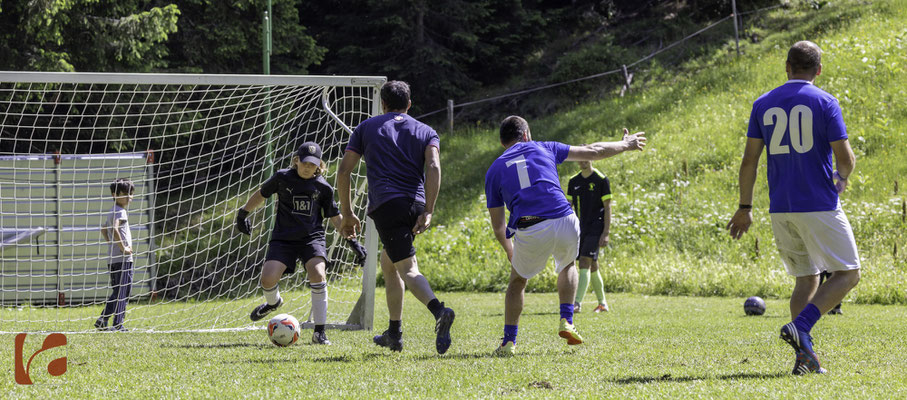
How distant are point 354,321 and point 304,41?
14.8 metres

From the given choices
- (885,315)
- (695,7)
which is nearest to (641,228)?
(885,315)

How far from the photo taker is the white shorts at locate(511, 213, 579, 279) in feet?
18.8

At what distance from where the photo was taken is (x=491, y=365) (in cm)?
532

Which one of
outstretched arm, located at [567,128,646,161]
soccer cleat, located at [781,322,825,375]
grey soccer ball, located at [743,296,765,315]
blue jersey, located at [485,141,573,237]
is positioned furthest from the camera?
grey soccer ball, located at [743,296,765,315]

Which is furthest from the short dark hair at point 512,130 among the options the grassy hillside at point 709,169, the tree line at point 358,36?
the tree line at point 358,36

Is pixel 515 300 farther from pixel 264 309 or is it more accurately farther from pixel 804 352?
pixel 264 309

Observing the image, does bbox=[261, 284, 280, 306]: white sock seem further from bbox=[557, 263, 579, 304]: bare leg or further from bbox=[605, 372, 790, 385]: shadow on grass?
bbox=[605, 372, 790, 385]: shadow on grass

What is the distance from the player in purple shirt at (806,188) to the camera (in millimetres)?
4773

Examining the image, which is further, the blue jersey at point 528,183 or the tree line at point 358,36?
the tree line at point 358,36

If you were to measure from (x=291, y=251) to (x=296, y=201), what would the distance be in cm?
41

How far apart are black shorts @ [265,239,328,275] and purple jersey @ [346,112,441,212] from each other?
1157mm

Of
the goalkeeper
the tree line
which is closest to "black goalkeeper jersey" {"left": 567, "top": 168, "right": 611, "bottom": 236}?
the goalkeeper

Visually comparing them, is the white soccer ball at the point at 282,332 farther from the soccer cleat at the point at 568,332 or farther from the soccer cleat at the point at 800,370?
the soccer cleat at the point at 800,370

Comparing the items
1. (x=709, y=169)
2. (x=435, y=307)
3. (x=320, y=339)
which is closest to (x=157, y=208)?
(x=320, y=339)
